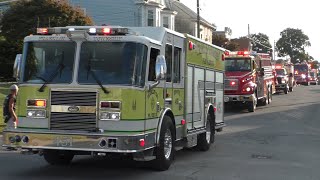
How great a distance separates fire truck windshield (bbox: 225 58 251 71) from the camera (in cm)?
2650

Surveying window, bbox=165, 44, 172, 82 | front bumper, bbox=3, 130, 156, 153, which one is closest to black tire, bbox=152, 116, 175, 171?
front bumper, bbox=3, 130, 156, 153

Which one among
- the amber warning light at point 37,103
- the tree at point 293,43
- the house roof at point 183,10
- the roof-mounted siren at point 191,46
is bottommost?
the amber warning light at point 37,103

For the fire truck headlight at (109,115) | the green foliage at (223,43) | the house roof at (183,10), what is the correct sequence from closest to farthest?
the fire truck headlight at (109,115) < the house roof at (183,10) < the green foliage at (223,43)

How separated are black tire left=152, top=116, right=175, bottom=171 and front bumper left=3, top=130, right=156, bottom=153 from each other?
621mm

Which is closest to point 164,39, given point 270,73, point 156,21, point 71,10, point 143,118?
point 143,118

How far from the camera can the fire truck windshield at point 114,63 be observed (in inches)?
361

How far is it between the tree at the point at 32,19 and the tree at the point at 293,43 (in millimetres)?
128661

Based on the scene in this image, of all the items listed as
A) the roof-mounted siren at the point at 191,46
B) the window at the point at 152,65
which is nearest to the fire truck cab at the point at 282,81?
the roof-mounted siren at the point at 191,46

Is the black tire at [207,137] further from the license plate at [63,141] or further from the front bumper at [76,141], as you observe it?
the license plate at [63,141]

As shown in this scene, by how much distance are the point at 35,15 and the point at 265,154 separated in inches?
1140

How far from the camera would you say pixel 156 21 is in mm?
52844

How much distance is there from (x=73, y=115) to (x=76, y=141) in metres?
0.46

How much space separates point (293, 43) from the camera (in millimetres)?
163625

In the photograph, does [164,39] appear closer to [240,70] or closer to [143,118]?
[143,118]
